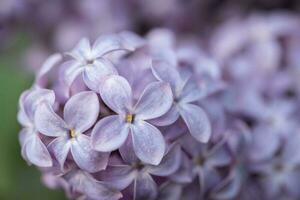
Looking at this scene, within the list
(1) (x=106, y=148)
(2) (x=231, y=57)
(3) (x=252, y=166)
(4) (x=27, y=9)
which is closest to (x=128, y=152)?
(1) (x=106, y=148)

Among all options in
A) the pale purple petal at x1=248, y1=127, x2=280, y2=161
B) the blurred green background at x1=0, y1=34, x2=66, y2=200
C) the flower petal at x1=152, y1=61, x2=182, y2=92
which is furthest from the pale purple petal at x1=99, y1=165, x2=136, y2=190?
the blurred green background at x1=0, y1=34, x2=66, y2=200

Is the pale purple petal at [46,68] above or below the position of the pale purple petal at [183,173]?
above

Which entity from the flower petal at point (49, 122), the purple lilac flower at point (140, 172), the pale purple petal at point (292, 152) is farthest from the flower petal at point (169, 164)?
the pale purple petal at point (292, 152)

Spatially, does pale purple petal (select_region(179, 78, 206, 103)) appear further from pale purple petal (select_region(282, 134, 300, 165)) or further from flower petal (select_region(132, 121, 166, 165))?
pale purple petal (select_region(282, 134, 300, 165))

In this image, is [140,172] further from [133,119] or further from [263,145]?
[263,145]

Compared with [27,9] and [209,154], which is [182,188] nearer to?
[209,154]

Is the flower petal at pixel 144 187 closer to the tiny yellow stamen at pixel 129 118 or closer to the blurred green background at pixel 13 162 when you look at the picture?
the tiny yellow stamen at pixel 129 118

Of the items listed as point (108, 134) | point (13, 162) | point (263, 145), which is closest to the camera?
point (108, 134)

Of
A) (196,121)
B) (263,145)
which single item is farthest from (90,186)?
(263,145)
